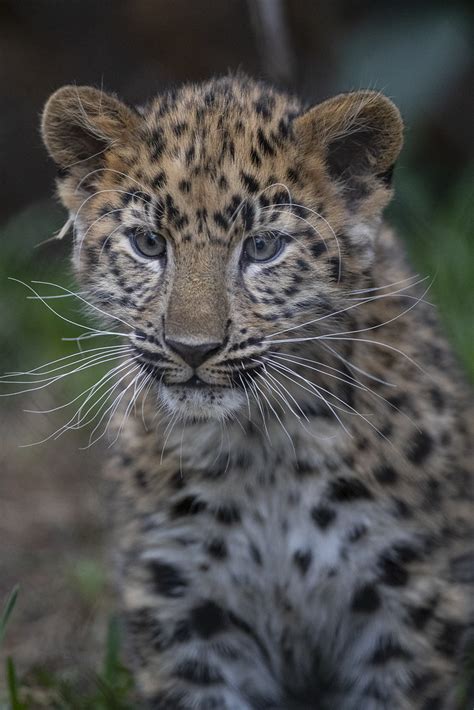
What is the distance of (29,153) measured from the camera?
11.9 metres

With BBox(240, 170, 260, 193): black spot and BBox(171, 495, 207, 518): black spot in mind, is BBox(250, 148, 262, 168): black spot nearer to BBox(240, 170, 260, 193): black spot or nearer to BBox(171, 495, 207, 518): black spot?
BBox(240, 170, 260, 193): black spot

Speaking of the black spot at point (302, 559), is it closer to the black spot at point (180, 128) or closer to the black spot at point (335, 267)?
the black spot at point (335, 267)

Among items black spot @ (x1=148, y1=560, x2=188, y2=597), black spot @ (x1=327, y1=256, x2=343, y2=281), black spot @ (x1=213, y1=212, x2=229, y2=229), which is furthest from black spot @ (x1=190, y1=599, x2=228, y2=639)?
black spot @ (x1=213, y1=212, x2=229, y2=229)

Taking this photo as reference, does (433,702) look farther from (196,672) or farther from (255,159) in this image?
(255,159)

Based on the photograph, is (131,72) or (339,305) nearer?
(339,305)

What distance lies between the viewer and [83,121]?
18.7 ft

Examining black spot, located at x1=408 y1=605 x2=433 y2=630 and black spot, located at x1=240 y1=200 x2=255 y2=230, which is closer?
black spot, located at x1=240 y1=200 x2=255 y2=230

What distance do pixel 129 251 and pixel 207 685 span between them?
217 centimetres

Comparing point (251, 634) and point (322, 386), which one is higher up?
point (322, 386)

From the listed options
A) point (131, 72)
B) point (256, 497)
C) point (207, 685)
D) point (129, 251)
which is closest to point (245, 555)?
point (256, 497)

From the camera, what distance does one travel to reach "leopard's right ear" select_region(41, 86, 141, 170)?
18.5 feet

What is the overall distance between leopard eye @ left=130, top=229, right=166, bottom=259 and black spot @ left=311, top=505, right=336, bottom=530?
1406 mm

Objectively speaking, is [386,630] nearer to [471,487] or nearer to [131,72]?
[471,487]

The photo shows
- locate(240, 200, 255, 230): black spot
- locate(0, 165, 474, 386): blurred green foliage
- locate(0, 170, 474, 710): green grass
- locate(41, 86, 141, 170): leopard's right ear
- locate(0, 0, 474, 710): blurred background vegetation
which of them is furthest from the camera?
locate(0, 165, 474, 386): blurred green foliage
